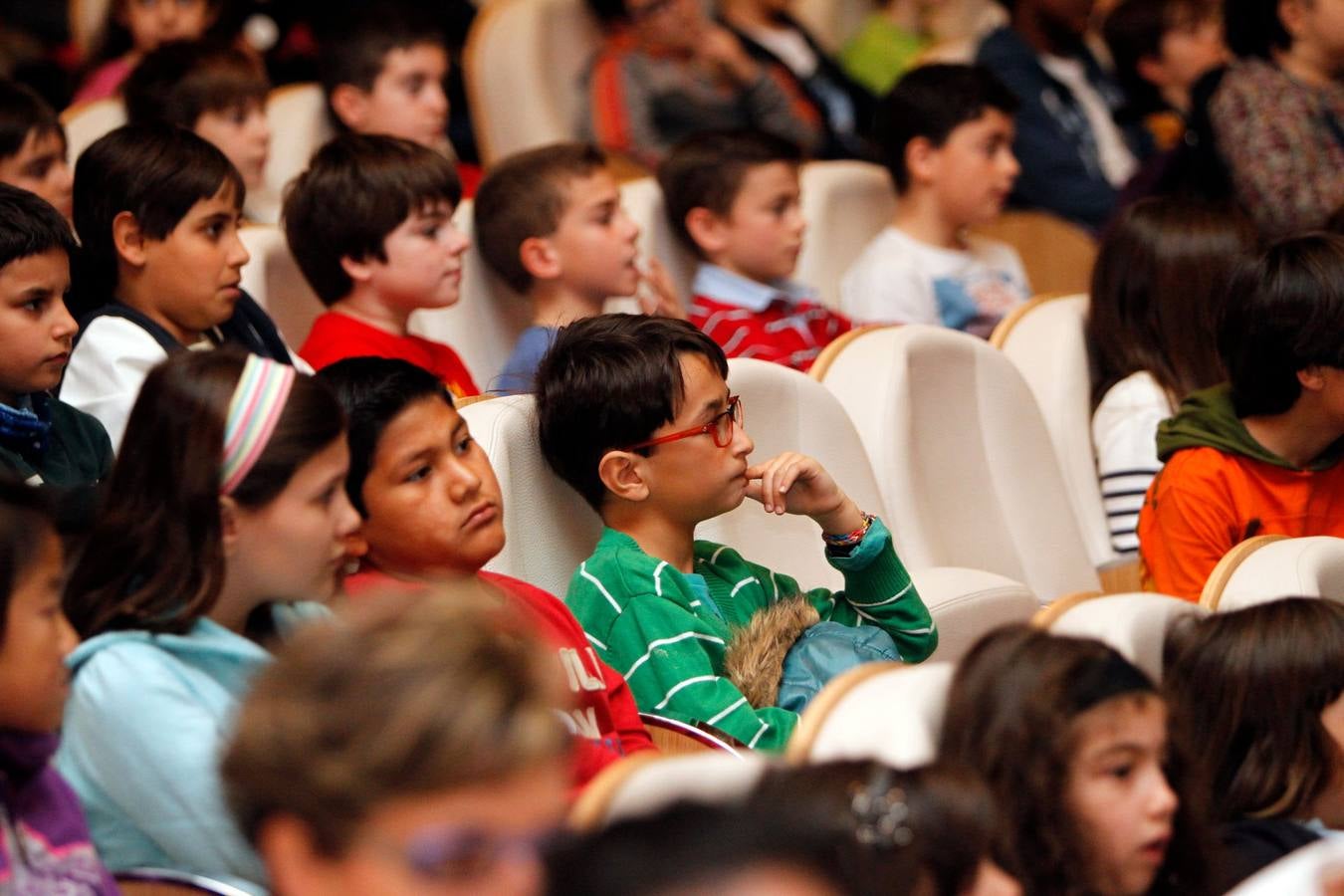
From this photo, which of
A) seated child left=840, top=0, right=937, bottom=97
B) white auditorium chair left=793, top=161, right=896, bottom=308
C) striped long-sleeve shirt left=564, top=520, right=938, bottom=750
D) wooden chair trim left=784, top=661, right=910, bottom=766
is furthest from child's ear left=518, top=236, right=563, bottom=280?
seated child left=840, top=0, right=937, bottom=97

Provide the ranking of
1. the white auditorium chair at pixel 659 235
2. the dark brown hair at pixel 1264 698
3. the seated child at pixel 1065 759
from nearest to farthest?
the seated child at pixel 1065 759, the dark brown hair at pixel 1264 698, the white auditorium chair at pixel 659 235

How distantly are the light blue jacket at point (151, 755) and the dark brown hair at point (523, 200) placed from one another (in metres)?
1.59

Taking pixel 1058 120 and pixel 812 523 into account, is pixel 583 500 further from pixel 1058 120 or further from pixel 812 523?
pixel 1058 120

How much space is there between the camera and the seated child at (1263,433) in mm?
2418

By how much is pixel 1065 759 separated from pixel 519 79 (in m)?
2.82

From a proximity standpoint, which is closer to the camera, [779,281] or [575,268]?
[575,268]

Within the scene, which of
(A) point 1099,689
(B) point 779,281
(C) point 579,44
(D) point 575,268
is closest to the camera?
(A) point 1099,689

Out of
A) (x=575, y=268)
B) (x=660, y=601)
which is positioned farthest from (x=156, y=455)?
(x=575, y=268)

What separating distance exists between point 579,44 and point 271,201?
3.42 feet

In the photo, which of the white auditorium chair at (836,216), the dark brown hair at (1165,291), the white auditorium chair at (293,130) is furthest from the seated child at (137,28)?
the dark brown hair at (1165,291)

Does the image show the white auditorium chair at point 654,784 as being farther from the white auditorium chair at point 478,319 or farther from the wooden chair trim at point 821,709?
the white auditorium chair at point 478,319

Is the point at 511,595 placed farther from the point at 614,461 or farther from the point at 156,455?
the point at 156,455

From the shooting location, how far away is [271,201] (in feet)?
11.4

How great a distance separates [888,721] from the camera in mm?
1438
